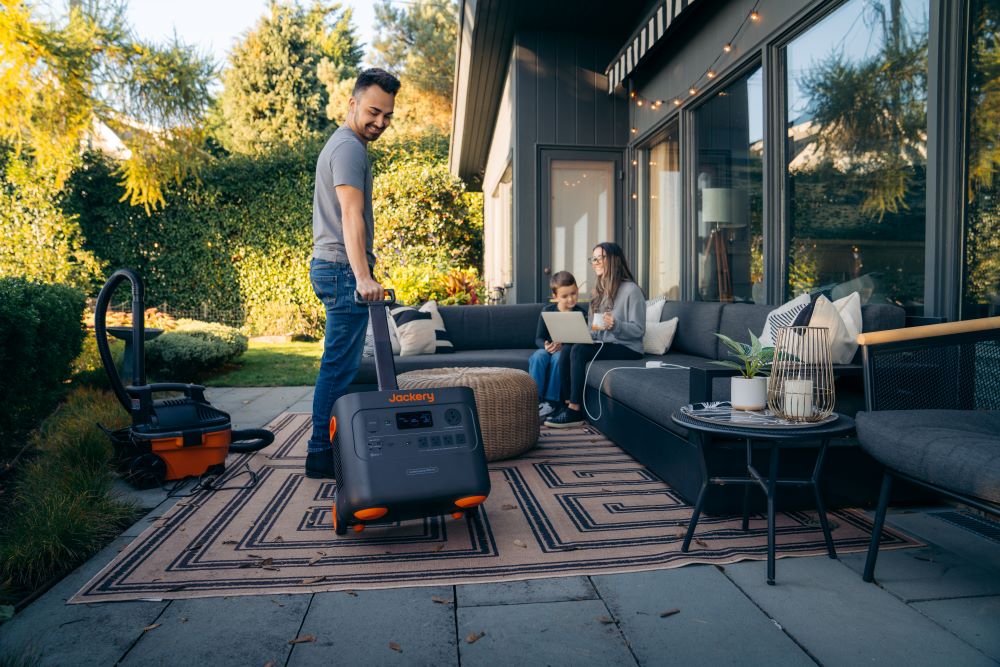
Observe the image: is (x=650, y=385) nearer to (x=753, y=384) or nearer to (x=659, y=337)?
(x=753, y=384)

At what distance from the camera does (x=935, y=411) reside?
1970 millimetres

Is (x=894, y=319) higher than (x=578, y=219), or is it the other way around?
(x=578, y=219)

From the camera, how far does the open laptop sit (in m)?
3.92

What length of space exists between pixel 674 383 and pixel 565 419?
123cm

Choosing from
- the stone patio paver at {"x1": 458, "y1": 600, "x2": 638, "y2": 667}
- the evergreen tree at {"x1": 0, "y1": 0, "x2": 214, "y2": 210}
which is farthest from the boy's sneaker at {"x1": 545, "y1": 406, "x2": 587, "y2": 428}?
the evergreen tree at {"x1": 0, "y1": 0, "x2": 214, "y2": 210}

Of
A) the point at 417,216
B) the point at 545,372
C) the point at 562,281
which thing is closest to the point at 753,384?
the point at 545,372

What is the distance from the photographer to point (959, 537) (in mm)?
2238

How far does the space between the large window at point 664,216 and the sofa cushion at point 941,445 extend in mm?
3566

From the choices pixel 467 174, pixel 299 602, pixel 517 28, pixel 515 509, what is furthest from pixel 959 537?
pixel 467 174

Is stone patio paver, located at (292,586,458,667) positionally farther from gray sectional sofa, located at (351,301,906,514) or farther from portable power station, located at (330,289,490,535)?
gray sectional sofa, located at (351,301,906,514)

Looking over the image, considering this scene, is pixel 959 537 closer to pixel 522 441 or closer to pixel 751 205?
pixel 522 441

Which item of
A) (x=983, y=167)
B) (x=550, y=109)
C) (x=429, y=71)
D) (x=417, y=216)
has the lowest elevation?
(x=983, y=167)

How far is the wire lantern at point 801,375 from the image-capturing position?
1971 millimetres

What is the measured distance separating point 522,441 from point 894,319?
5.56 ft
